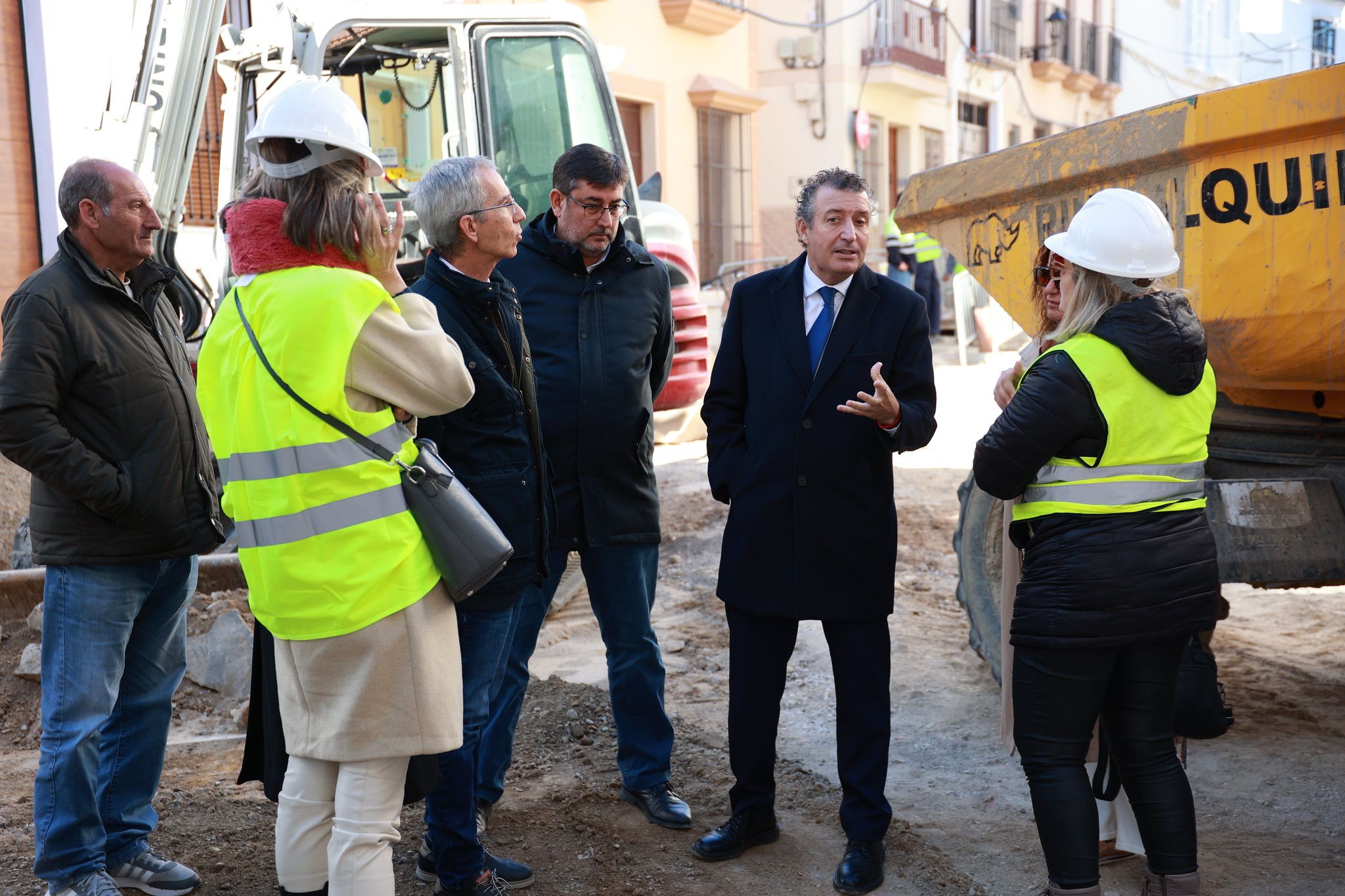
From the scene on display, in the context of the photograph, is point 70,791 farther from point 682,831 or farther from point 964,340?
point 964,340

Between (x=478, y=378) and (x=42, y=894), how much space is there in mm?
1782

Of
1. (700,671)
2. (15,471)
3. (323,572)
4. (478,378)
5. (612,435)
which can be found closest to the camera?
(323,572)

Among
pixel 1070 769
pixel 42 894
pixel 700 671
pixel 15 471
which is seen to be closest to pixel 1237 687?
pixel 700 671

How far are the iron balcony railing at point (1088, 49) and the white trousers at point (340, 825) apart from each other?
2801 cm

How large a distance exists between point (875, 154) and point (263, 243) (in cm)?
1936

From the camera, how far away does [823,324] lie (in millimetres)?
3414

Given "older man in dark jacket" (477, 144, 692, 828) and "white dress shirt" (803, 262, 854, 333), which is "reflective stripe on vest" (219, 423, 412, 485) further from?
"white dress shirt" (803, 262, 854, 333)

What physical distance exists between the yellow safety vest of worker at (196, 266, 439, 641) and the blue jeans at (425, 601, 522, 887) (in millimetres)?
587

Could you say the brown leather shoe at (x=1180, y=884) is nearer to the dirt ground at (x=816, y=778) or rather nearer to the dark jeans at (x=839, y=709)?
the dirt ground at (x=816, y=778)

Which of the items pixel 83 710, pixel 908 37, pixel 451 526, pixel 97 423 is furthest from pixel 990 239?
pixel 908 37

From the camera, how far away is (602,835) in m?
3.60

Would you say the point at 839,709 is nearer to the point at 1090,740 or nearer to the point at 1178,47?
the point at 1090,740

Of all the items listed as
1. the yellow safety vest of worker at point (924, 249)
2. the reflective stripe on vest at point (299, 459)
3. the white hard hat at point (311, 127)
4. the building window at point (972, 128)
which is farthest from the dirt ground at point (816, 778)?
the building window at point (972, 128)

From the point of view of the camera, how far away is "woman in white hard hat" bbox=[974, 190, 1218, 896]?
2.65m
